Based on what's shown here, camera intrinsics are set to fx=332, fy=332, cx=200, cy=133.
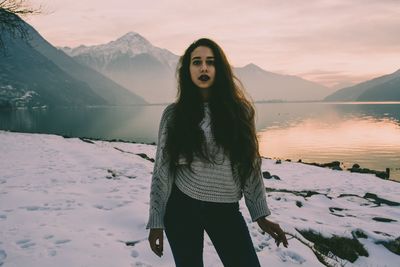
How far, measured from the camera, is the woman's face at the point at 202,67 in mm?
3054

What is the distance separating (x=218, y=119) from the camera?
298 cm

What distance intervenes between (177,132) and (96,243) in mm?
3646

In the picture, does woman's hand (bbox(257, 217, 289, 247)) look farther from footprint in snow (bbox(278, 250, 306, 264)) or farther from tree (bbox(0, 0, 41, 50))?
tree (bbox(0, 0, 41, 50))

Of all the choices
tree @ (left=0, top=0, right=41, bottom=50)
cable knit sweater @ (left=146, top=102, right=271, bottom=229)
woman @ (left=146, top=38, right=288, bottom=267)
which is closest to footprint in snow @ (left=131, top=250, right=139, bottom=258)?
woman @ (left=146, top=38, right=288, bottom=267)

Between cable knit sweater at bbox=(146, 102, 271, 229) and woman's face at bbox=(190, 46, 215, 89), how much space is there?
366 mm

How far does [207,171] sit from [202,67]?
3.14ft

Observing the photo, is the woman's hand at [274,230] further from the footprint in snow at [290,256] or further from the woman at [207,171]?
the footprint in snow at [290,256]

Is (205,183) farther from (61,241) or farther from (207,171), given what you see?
(61,241)

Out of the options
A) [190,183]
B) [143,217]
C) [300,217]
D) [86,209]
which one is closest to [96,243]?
[143,217]

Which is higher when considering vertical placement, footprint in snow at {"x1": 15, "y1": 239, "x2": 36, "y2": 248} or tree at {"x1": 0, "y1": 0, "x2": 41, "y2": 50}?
tree at {"x1": 0, "y1": 0, "x2": 41, "y2": 50}

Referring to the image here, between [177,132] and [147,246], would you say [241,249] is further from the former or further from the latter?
[147,246]

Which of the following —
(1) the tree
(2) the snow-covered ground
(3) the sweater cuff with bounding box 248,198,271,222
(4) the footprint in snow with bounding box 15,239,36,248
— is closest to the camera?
(3) the sweater cuff with bounding box 248,198,271,222

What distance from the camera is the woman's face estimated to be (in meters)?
3.05

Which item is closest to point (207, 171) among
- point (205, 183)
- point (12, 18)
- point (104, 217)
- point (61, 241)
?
point (205, 183)
